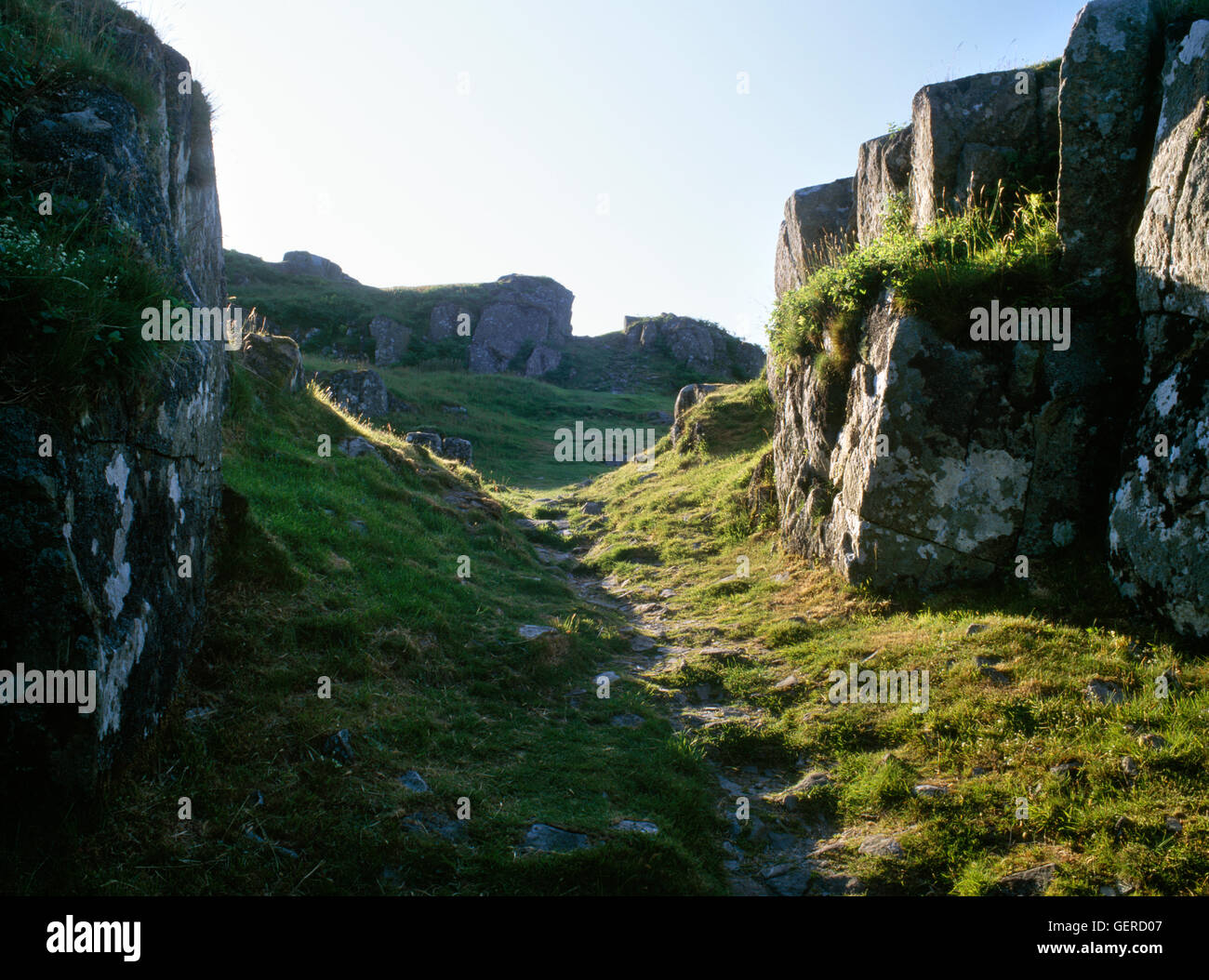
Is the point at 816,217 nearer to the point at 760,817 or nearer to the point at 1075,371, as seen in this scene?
the point at 1075,371

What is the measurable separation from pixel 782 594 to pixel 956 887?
6417 millimetres

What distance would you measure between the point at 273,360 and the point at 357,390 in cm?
1344

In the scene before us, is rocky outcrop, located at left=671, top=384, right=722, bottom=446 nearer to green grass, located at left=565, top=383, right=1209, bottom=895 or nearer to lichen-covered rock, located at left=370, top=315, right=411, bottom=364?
green grass, located at left=565, top=383, right=1209, bottom=895

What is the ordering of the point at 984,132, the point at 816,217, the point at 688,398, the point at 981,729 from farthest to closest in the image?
the point at 688,398 → the point at 816,217 → the point at 984,132 → the point at 981,729

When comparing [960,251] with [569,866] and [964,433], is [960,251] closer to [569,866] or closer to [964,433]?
[964,433]

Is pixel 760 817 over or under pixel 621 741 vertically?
under

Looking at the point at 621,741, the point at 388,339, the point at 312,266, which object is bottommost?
the point at 621,741

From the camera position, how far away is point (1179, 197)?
7566 millimetres

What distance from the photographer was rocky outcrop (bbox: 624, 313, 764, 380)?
63531mm

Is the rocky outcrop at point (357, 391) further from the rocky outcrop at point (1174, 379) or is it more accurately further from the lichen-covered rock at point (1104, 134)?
the rocky outcrop at point (1174, 379)

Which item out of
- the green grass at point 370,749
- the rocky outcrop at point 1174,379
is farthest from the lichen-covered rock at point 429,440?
the rocky outcrop at point 1174,379

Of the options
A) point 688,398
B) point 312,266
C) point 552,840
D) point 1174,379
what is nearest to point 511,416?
point 688,398
